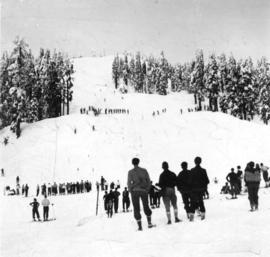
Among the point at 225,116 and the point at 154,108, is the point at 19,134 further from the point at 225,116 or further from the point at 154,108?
the point at 154,108

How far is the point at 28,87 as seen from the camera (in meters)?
63.3

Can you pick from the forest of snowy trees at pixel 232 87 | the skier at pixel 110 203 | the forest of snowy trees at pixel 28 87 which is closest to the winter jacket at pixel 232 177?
the skier at pixel 110 203

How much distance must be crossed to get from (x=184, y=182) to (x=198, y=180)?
1.28 feet

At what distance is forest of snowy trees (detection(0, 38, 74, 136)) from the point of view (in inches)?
2135

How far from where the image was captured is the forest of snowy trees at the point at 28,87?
54219 millimetres

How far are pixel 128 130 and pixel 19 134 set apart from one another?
14161 millimetres

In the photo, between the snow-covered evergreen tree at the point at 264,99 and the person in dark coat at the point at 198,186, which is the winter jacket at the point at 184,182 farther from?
the snow-covered evergreen tree at the point at 264,99

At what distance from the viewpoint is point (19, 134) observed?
5516cm

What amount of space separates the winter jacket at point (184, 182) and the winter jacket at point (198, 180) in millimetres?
88

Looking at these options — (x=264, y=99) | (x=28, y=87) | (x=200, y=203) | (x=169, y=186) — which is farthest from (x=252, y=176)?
(x=264, y=99)

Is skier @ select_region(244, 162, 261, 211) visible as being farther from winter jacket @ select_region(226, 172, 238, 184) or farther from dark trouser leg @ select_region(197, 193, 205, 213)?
winter jacket @ select_region(226, 172, 238, 184)

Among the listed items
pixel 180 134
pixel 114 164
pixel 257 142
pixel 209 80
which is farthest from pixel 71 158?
pixel 209 80

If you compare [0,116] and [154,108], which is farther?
[154,108]

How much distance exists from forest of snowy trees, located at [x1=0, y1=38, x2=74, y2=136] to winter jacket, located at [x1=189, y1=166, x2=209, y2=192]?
44611 millimetres
